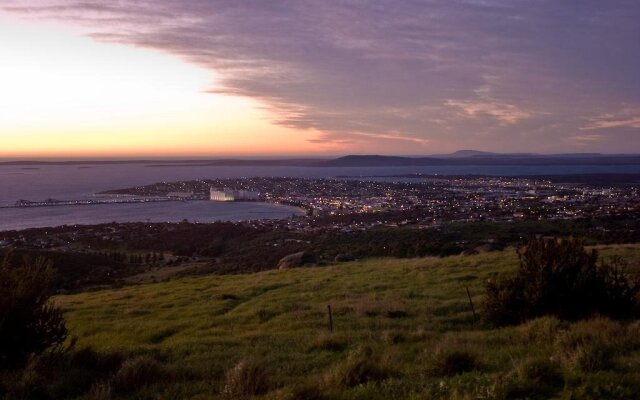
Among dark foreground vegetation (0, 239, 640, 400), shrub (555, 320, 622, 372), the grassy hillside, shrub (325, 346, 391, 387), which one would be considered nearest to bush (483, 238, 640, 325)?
dark foreground vegetation (0, 239, 640, 400)

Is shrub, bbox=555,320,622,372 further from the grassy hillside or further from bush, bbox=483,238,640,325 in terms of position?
bush, bbox=483,238,640,325

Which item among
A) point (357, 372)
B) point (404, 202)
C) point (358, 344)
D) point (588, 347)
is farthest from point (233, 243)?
point (588, 347)

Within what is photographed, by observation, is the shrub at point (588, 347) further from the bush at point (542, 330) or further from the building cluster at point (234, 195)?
the building cluster at point (234, 195)

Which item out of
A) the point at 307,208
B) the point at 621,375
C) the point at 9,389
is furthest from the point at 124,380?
the point at 307,208

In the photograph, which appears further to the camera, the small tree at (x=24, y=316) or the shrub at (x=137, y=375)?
the small tree at (x=24, y=316)

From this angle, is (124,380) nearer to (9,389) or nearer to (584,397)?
(9,389)

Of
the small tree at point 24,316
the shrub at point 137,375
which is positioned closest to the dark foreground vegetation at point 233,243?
the small tree at point 24,316

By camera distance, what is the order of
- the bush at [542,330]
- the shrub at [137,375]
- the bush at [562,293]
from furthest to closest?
the bush at [562,293] < the bush at [542,330] < the shrub at [137,375]
